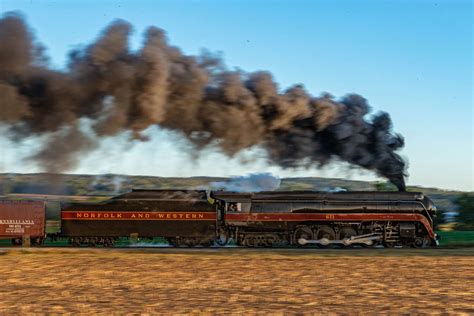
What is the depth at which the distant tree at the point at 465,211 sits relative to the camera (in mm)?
55219

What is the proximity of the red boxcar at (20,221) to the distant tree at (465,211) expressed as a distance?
40.2 metres

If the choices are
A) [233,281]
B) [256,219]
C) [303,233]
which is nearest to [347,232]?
[303,233]

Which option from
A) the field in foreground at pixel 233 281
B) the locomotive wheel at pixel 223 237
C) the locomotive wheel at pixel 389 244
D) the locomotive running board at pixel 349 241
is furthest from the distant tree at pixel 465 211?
the locomotive wheel at pixel 223 237

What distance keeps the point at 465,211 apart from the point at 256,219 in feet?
116

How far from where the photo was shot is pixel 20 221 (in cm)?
2986

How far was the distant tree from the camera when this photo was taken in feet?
181

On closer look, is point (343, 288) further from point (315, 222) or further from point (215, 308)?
point (315, 222)

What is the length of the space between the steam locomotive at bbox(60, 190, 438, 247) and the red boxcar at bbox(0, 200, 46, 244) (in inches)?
70.4

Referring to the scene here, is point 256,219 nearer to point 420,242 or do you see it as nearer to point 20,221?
point 420,242

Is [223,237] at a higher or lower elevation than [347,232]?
lower

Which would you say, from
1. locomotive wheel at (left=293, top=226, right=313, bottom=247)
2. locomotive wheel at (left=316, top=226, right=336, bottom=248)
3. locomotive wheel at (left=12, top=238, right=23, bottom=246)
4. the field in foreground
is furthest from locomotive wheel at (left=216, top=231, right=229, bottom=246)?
locomotive wheel at (left=12, top=238, right=23, bottom=246)

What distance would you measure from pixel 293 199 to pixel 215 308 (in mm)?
17244

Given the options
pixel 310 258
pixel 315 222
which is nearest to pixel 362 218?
pixel 315 222

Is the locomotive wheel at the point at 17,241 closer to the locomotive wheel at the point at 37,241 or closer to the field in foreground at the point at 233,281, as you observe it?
the locomotive wheel at the point at 37,241
